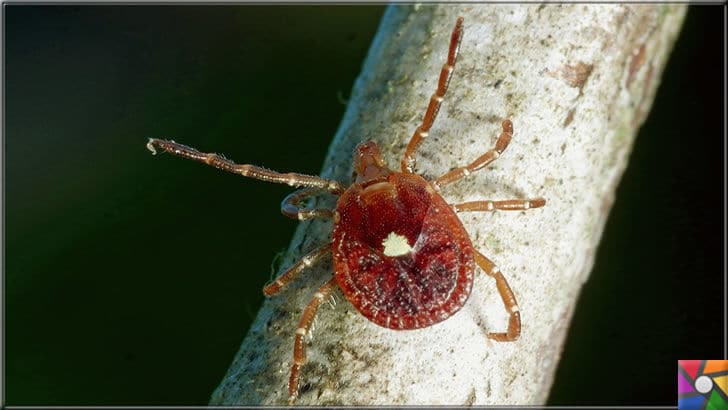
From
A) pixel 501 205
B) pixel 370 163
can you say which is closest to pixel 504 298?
pixel 501 205

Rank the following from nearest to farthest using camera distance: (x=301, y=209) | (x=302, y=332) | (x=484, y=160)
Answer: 1. (x=302, y=332)
2. (x=484, y=160)
3. (x=301, y=209)

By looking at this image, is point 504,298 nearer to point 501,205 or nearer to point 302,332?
point 501,205

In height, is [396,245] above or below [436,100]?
below

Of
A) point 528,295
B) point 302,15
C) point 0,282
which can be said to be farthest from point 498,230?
point 0,282

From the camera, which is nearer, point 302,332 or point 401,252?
point 302,332

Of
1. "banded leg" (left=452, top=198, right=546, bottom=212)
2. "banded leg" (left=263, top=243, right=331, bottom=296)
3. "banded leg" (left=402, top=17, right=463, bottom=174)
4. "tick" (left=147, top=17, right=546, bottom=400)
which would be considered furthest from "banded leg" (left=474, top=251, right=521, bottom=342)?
"banded leg" (left=263, top=243, right=331, bottom=296)

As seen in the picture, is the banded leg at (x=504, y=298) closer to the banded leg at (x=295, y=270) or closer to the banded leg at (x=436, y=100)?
the banded leg at (x=436, y=100)

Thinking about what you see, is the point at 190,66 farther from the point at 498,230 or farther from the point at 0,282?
the point at 498,230
